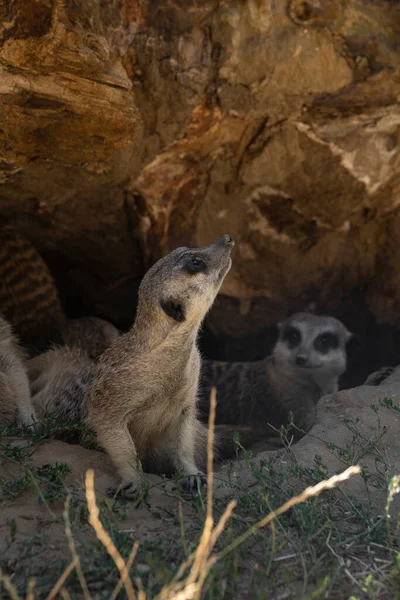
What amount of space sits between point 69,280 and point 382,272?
247cm

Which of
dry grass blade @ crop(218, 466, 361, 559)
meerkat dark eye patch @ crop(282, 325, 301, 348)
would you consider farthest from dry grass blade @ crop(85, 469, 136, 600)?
meerkat dark eye patch @ crop(282, 325, 301, 348)

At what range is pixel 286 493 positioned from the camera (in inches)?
88.9

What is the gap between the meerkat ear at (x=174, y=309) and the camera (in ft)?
8.88

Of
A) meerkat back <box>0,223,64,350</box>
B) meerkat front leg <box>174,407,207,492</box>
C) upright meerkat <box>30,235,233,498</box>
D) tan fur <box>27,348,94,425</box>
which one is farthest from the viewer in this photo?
meerkat back <box>0,223,64,350</box>

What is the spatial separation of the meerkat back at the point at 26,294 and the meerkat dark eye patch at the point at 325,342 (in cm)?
187

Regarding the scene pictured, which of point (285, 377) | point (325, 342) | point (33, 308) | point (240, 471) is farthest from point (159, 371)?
point (325, 342)

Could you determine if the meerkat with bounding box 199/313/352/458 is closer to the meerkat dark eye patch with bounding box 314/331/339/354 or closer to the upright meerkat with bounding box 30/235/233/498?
the meerkat dark eye patch with bounding box 314/331/339/354

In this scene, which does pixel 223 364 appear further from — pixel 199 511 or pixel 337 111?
pixel 199 511

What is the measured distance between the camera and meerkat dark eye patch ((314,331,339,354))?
183 inches

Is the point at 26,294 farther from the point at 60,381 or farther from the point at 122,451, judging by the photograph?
the point at 122,451

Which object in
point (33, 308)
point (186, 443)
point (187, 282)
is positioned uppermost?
point (187, 282)

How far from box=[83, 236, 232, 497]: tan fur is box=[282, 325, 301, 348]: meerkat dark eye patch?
→ 1915mm

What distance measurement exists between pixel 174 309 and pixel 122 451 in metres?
0.63

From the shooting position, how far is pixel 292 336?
4.73 m
